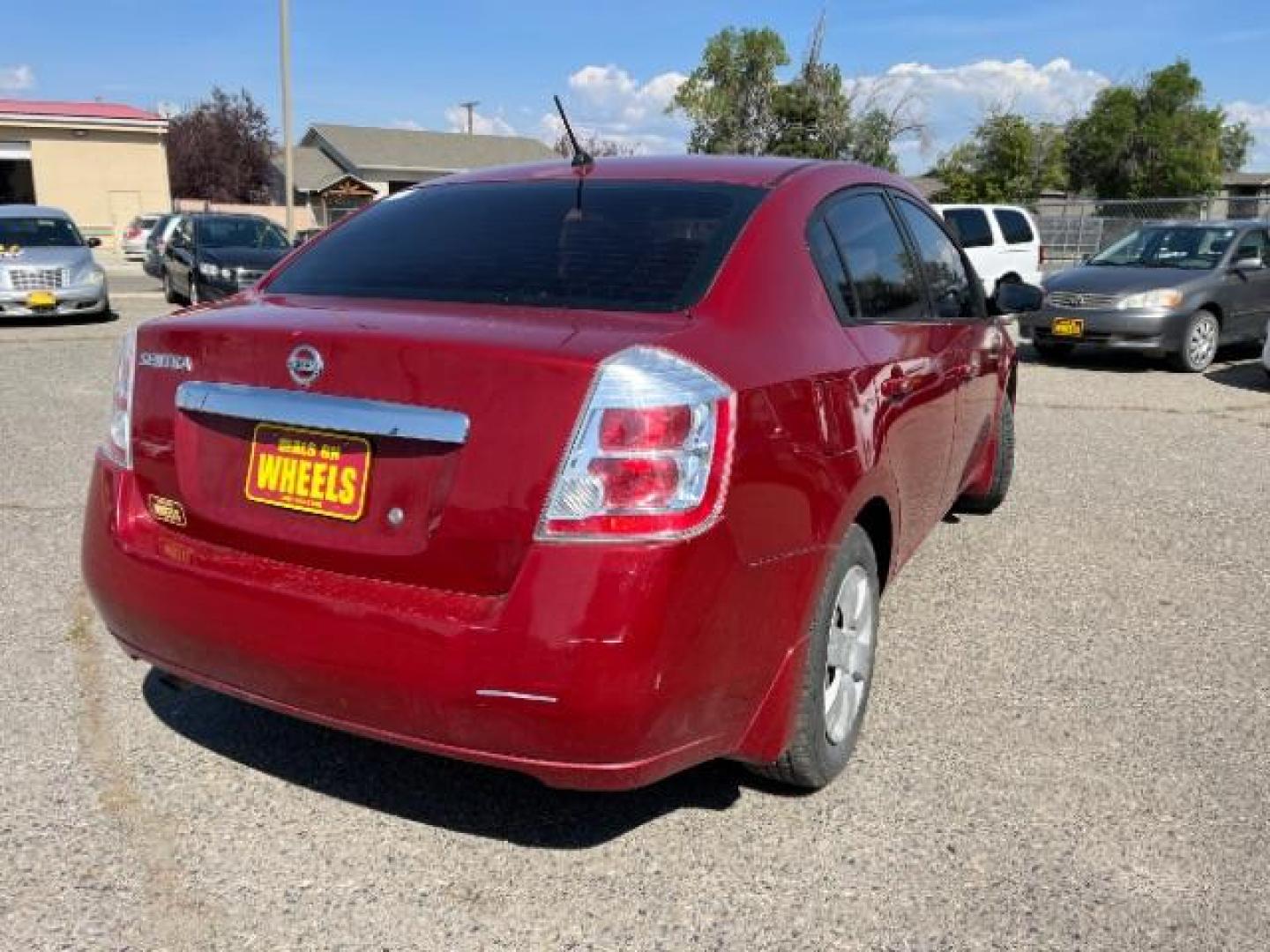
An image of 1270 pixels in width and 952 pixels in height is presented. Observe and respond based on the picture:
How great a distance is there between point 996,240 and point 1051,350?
4612 mm

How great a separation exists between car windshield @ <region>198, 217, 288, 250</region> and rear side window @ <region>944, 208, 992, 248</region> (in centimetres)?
1010

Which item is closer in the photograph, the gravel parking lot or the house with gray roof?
the gravel parking lot

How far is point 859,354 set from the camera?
3.02 m

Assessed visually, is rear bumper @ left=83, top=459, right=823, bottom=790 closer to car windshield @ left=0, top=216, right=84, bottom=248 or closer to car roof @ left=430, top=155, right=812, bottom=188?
car roof @ left=430, top=155, right=812, bottom=188

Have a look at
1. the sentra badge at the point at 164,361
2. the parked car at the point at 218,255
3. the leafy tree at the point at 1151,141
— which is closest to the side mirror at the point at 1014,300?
the sentra badge at the point at 164,361

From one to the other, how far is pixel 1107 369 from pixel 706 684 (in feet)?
35.4

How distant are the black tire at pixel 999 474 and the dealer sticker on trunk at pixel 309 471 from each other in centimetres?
387

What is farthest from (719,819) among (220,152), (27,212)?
(220,152)

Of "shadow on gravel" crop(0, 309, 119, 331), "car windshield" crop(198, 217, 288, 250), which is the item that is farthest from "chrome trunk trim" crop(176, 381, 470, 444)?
"car windshield" crop(198, 217, 288, 250)

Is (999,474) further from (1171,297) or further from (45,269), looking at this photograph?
(45,269)

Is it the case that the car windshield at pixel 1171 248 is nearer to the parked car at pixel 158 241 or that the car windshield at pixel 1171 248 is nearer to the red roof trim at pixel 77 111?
the parked car at pixel 158 241

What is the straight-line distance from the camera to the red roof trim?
134ft

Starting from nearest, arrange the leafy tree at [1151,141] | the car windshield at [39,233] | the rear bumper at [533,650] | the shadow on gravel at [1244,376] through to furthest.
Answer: the rear bumper at [533,650]
the shadow on gravel at [1244,376]
the car windshield at [39,233]
the leafy tree at [1151,141]

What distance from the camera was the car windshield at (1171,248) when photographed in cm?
1191
